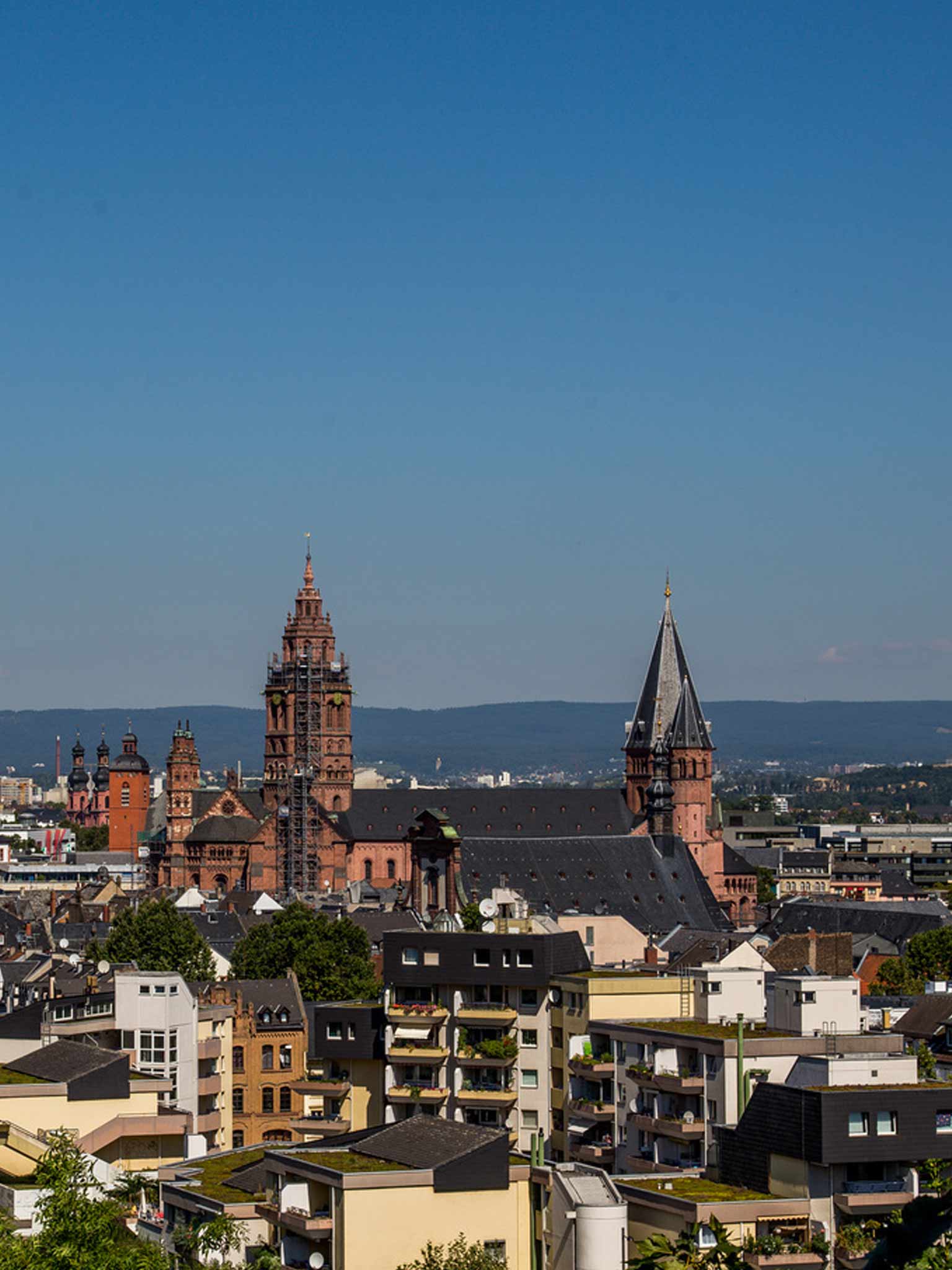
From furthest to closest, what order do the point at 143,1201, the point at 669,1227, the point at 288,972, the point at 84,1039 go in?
the point at 288,972 → the point at 84,1039 → the point at 143,1201 → the point at 669,1227

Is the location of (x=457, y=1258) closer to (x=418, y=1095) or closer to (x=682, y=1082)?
(x=682, y=1082)

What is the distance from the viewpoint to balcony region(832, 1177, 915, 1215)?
5162 cm

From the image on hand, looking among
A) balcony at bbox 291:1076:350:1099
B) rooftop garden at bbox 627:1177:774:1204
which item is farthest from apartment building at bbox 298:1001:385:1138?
→ rooftop garden at bbox 627:1177:774:1204

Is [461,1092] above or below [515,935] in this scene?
below

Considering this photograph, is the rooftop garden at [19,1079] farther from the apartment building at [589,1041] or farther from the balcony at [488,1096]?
the apartment building at [589,1041]

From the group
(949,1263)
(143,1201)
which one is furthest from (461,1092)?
(949,1263)

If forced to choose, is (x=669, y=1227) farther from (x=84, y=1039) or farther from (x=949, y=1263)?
(x=84, y=1039)

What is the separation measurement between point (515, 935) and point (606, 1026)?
7091mm

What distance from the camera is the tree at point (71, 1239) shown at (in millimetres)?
50500

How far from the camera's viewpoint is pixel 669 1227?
168ft

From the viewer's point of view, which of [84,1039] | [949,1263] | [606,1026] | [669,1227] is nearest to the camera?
[949,1263]

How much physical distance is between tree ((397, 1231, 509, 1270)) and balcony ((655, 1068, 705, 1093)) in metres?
12.7

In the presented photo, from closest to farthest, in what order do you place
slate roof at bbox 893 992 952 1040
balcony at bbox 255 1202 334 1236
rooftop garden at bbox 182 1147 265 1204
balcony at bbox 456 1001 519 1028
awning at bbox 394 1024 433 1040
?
1. balcony at bbox 255 1202 334 1236
2. rooftop garden at bbox 182 1147 265 1204
3. balcony at bbox 456 1001 519 1028
4. awning at bbox 394 1024 433 1040
5. slate roof at bbox 893 992 952 1040

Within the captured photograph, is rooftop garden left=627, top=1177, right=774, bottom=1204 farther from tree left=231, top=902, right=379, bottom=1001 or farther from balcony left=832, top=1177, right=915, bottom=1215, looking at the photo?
tree left=231, top=902, right=379, bottom=1001
